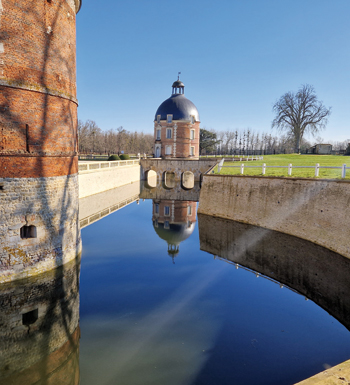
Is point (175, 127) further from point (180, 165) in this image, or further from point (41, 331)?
point (41, 331)

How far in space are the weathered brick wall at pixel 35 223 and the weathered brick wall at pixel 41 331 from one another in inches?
19.0

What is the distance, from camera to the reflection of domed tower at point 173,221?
608 inches

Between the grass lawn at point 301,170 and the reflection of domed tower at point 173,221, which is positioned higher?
the grass lawn at point 301,170

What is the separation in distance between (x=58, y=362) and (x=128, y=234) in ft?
31.2

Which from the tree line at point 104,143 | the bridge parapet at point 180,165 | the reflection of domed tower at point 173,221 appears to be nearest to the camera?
the reflection of domed tower at point 173,221

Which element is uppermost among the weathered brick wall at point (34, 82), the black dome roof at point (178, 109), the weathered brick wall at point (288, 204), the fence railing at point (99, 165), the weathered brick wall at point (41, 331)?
the black dome roof at point (178, 109)

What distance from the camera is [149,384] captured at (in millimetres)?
5438

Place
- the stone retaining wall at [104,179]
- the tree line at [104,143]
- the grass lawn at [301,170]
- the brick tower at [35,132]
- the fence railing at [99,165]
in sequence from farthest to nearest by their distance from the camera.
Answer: the tree line at [104,143], the stone retaining wall at [104,179], the fence railing at [99,165], the grass lawn at [301,170], the brick tower at [35,132]

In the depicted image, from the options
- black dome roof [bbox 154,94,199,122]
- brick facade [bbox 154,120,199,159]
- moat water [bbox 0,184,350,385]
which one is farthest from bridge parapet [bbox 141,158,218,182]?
moat water [bbox 0,184,350,385]

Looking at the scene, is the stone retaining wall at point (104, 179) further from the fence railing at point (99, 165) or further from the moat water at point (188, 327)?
the moat water at point (188, 327)

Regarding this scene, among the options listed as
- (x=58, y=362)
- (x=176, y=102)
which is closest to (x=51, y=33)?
(x=58, y=362)

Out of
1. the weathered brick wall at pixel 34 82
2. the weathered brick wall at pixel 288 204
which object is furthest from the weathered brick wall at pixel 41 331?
the weathered brick wall at pixel 288 204

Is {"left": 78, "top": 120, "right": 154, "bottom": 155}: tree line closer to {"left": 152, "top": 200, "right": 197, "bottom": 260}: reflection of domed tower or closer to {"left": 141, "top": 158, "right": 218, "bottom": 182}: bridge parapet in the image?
{"left": 141, "top": 158, "right": 218, "bottom": 182}: bridge parapet

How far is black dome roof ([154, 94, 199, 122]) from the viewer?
45562 millimetres
